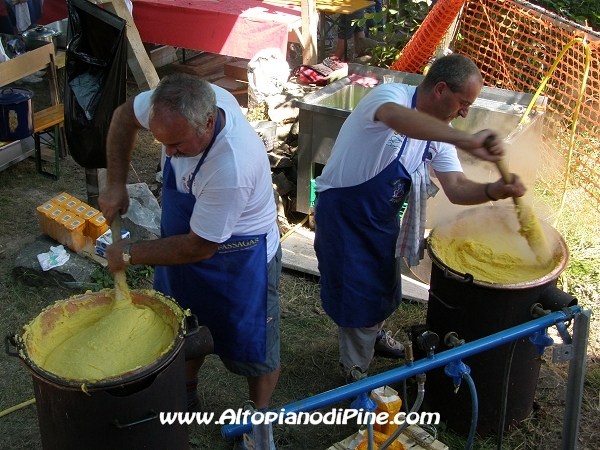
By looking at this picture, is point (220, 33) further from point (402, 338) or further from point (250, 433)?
point (250, 433)

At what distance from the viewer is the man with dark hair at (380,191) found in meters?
2.75

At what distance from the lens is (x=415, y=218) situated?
3184mm

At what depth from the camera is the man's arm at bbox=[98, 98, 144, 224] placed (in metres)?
2.89

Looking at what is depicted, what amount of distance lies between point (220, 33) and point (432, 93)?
15.2 feet

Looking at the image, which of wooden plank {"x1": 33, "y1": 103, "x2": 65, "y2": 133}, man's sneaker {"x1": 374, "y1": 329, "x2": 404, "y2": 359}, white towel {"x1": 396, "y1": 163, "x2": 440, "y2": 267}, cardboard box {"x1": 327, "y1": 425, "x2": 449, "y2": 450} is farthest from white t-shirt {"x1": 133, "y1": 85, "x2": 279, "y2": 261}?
wooden plank {"x1": 33, "y1": 103, "x2": 65, "y2": 133}

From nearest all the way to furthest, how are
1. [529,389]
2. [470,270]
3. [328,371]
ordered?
[470,270], [529,389], [328,371]

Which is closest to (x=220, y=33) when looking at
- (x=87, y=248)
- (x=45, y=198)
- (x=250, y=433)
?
(x=45, y=198)

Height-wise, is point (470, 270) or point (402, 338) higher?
point (470, 270)

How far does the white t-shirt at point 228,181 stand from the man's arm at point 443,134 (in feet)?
1.87

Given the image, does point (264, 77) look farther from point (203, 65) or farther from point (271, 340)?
point (271, 340)

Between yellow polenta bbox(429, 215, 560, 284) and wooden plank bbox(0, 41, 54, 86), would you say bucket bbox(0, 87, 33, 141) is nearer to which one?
wooden plank bbox(0, 41, 54, 86)

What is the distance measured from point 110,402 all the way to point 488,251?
6.03 feet

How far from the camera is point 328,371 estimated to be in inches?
154

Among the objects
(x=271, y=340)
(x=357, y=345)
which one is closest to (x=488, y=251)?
(x=357, y=345)
